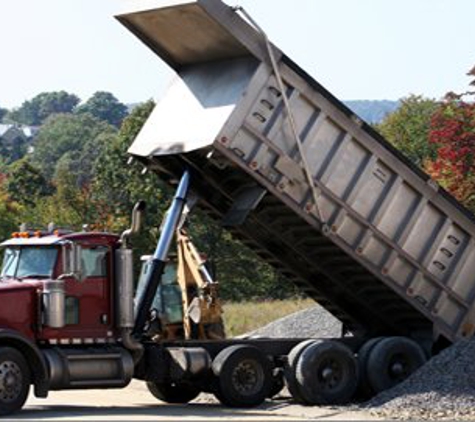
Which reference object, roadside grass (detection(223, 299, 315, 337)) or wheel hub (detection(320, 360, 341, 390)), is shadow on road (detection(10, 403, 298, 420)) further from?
roadside grass (detection(223, 299, 315, 337))

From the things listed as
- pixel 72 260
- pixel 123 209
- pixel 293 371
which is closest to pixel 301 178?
pixel 293 371

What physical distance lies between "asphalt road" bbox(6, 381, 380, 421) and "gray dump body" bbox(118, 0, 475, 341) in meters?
2.13

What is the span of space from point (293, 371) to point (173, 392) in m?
2.01

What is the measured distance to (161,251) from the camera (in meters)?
20.8

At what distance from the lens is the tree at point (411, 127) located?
79.2m

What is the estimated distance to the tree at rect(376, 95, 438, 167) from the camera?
7925 centimetres

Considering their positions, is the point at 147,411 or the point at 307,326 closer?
the point at 147,411

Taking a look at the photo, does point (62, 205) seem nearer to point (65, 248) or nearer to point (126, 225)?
point (126, 225)

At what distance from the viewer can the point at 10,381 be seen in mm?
19062

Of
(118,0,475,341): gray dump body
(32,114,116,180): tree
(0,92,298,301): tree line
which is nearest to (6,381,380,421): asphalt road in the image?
(118,0,475,341): gray dump body

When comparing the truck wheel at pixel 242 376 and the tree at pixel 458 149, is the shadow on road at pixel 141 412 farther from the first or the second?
the tree at pixel 458 149

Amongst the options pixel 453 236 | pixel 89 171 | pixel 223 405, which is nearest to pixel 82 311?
pixel 223 405

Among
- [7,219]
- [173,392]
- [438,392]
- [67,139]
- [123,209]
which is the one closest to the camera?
[438,392]

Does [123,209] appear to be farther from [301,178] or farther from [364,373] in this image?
[301,178]
